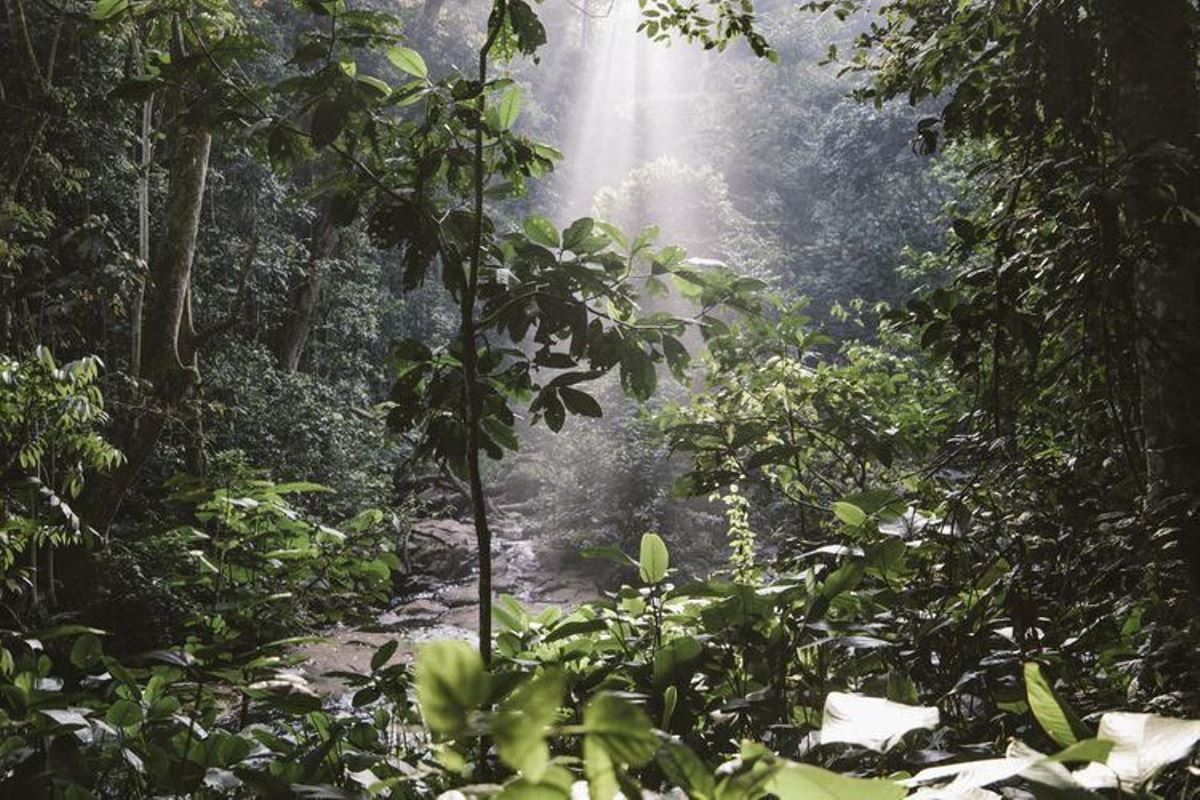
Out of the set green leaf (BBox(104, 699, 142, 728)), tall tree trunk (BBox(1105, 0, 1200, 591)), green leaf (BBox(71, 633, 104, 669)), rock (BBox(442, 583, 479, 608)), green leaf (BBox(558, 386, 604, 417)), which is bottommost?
rock (BBox(442, 583, 479, 608))

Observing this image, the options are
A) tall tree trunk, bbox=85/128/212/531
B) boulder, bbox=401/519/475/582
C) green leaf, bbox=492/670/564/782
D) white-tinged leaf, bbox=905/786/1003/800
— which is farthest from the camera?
boulder, bbox=401/519/475/582

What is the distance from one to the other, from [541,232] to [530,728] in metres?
1.17

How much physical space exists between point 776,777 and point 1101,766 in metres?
0.15

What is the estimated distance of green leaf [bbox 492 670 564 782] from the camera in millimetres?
292

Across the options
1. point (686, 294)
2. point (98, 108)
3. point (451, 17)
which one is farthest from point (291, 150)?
point (451, 17)

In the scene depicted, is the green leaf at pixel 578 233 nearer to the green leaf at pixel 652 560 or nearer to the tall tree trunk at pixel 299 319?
the green leaf at pixel 652 560

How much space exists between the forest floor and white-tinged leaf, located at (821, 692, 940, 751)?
20.0ft

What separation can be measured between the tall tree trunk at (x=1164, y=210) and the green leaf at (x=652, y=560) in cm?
59

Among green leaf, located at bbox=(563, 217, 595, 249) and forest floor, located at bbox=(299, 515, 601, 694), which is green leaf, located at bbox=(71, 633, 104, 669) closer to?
green leaf, located at bbox=(563, 217, 595, 249)

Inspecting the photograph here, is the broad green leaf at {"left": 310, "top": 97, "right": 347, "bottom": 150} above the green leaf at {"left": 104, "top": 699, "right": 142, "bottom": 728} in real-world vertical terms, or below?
above

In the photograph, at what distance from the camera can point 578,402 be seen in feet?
4.58

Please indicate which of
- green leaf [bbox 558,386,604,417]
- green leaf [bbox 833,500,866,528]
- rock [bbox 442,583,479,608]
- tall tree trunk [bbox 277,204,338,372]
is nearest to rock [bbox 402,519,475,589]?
rock [bbox 442,583,479,608]

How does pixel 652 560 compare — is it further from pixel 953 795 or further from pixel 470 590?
pixel 470 590

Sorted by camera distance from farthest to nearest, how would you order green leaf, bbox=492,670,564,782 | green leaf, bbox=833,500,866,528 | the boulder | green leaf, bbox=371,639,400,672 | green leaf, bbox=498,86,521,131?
the boulder, green leaf, bbox=498,86,521,131, green leaf, bbox=371,639,400,672, green leaf, bbox=833,500,866,528, green leaf, bbox=492,670,564,782
